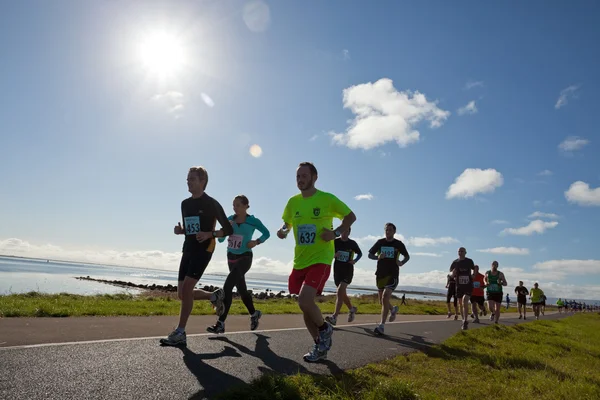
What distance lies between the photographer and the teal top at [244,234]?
7.11 m

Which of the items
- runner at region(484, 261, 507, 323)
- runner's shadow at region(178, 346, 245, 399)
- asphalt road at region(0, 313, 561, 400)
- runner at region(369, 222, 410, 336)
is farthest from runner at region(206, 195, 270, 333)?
runner at region(484, 261, 507, 323)

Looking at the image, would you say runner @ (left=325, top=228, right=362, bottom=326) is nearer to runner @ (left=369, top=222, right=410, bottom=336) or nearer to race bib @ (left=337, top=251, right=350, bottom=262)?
race bib @ (left=337, top=251, right=350, bottom=262)

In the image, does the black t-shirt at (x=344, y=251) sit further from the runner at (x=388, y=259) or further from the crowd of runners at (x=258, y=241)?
the crowd of runners at (x=258, y=241)

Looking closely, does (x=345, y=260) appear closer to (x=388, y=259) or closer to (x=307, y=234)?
(x=388, y=259)

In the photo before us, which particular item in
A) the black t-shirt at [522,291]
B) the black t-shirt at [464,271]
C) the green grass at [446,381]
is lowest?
the green grass at [446,381]

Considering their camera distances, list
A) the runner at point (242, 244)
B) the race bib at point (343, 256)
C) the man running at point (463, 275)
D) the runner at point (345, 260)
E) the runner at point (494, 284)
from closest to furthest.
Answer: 1. the runner at point (242, 244)
2. the runner at point (345, 260)
3. the race bib at point (343, 256)
4. the man running at point (463, 275)
5. the runner at point (494, 284)

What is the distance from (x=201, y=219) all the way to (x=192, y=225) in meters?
0.16

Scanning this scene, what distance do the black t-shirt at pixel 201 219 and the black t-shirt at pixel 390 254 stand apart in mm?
4243

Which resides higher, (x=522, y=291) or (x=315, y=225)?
(x=315, y=225)

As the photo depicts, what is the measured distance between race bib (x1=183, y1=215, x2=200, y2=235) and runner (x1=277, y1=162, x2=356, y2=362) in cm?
135

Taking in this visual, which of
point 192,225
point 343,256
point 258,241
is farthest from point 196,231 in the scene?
point 343,256

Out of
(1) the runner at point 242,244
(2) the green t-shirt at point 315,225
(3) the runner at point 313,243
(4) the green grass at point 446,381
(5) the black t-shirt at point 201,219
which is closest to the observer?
(4) the green grass at point 446,381

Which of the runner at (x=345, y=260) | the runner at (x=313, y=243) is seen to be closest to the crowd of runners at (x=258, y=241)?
the runner at (x=313, y=243)

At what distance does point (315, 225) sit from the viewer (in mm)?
4961
